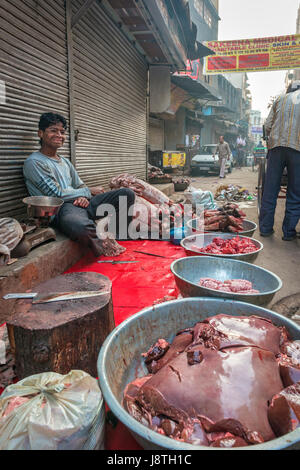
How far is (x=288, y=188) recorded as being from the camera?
4.86 m

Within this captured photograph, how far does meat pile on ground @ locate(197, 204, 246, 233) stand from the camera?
157 inches

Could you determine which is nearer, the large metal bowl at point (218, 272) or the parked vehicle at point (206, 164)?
the large metal bowl at point (218, 272)

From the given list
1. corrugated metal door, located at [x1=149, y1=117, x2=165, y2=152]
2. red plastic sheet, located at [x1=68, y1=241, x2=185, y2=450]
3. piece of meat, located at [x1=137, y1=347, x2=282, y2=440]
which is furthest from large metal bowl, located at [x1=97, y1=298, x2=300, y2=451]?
corrugated metal door, located at [x1=149, y1=117, x2=165, y2=152]

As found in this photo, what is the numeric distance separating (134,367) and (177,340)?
29 cm

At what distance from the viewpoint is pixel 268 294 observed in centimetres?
192

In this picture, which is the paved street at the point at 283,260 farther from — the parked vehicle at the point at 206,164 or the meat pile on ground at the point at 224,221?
the parked vehicle at the point at 206,164

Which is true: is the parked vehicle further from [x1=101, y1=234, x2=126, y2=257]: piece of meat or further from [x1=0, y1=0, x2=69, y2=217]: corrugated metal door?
[x1=101, y1=234, x2=126, y2=257]: piece of meat

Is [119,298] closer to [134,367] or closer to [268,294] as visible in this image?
[134,367]

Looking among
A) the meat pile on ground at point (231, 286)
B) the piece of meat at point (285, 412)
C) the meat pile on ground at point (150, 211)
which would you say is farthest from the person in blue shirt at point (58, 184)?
the piece of meat at point (285, 412)

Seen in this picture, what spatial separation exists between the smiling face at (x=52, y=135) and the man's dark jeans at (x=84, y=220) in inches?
30.3

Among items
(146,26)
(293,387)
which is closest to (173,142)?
(146,26)

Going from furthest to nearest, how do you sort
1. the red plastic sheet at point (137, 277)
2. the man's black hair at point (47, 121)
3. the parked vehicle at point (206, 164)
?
the parked vehicle at point (206, 164)
the man's black hair at point (47, 121)
the red plastic sheet at point (137, 277)

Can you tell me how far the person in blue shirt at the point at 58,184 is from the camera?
3.43 m

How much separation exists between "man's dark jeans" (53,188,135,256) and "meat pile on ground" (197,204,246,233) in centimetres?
116
